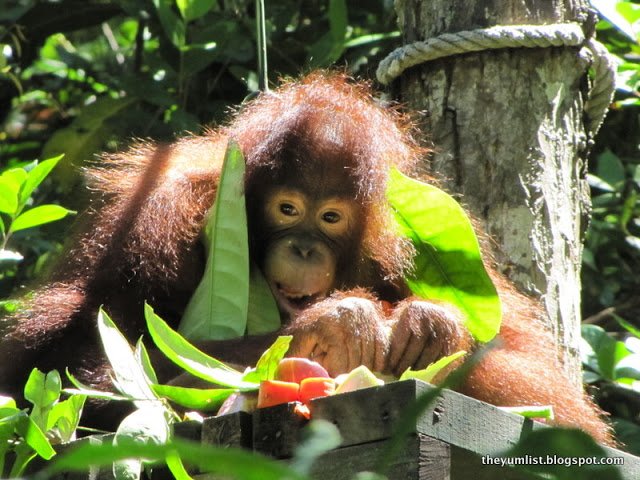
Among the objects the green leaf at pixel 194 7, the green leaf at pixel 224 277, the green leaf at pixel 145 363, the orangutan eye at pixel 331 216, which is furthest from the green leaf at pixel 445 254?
the green leaf at pixel 194 7

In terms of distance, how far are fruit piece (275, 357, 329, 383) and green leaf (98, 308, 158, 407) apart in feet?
0.77

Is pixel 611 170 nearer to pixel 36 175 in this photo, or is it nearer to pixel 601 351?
pixel 601 351

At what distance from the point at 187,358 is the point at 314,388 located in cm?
27

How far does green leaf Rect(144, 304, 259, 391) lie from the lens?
1815 millimetres

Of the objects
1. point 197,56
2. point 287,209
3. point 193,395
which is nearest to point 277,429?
point 193,395

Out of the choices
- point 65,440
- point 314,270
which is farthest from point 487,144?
point 65,440

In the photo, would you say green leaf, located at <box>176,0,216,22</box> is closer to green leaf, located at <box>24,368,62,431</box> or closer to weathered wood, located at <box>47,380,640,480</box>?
green leaf, located at <box>24,368,62,431</box>

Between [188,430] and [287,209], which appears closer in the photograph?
[188,430]

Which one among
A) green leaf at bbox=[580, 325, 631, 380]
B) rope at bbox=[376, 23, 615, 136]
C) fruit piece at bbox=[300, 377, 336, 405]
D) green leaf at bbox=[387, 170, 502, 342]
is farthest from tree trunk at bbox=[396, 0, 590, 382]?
fruit piece at bbox=[300, 377, 336, 405]

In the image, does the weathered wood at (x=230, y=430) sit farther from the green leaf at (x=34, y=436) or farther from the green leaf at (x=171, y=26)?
the green leaf at (x=171, y=26)

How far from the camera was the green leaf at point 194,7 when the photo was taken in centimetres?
437

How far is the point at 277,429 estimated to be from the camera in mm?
1631

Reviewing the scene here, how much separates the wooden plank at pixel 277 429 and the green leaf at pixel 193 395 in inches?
9.1

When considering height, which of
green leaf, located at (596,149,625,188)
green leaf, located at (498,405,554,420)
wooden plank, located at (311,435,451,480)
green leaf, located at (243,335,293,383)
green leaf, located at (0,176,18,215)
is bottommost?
wooden plank, located at (311,435,451,480)
